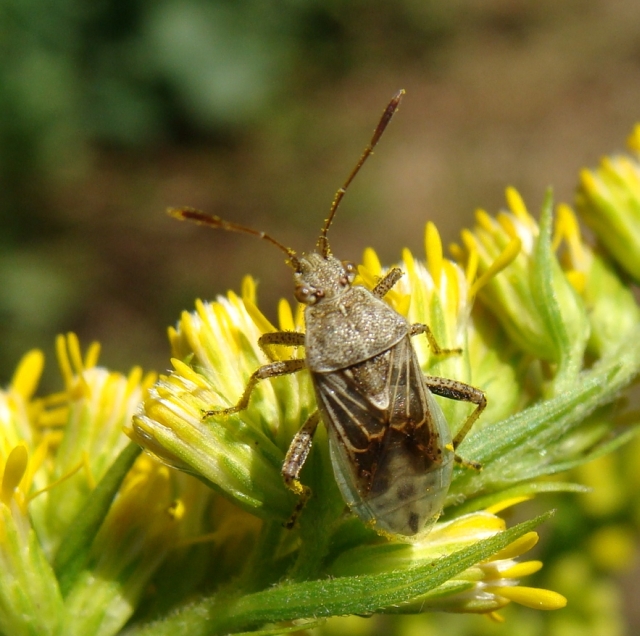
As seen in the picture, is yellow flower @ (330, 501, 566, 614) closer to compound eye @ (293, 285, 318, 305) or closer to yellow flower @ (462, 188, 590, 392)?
yellow flower @ (462, 188, 590, 392)

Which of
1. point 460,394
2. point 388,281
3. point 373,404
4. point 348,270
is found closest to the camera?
point 460,394

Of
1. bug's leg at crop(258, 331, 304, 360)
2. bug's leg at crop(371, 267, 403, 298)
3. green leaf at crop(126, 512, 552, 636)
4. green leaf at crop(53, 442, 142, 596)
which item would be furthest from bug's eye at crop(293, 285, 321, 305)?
green leaf at crop(126, 512, 552, 636)

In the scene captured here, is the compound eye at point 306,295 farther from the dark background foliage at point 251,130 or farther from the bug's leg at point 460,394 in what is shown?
the dark background foliage at point 251,130

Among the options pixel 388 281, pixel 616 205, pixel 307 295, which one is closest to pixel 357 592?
pixel 388 281

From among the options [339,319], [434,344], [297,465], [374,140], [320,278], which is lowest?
[297,465]

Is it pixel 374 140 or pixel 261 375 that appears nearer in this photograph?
pixel 261 375

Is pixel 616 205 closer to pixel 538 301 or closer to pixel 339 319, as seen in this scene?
pixel 538 301

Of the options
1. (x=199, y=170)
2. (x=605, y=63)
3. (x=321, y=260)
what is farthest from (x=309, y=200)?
(x=321, y=260)
